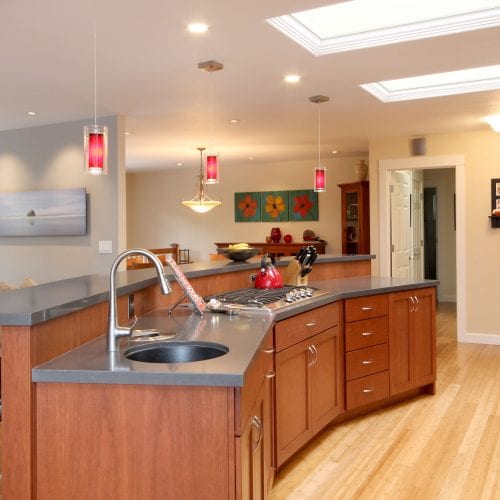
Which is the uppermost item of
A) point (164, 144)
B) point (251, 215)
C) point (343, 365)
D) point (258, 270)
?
point (164, 144)

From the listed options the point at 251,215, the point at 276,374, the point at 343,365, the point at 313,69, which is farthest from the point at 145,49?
the point at 251,215

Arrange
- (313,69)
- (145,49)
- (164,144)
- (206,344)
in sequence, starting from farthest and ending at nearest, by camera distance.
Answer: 1. (164,144)
2. (313,69)
3. (145,49)
4. (206,344)

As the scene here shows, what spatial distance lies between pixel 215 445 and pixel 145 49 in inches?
99.1

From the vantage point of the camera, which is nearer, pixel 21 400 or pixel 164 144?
pixel 21 400

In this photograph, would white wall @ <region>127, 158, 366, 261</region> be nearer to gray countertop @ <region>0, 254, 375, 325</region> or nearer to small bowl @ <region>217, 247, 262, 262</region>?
small bowl @ <region>217, 247, 262, 262</region>

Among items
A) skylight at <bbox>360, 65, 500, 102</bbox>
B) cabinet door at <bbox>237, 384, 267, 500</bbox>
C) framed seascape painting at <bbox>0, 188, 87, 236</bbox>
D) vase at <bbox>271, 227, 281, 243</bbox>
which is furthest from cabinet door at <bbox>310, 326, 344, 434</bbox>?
vase at <bbox>271, 227, 281, 243</bbox>

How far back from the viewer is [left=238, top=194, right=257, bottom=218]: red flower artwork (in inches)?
377

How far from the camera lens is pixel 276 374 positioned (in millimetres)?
2641

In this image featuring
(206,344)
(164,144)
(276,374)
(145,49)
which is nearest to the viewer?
(206,344)

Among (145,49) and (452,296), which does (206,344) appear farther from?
(452,296)

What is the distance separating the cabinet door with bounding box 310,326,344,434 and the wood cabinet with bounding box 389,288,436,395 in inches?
21.6

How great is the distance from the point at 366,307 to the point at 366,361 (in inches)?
13.7

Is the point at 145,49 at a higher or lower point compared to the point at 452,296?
higher

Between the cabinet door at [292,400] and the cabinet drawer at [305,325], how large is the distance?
41mm
